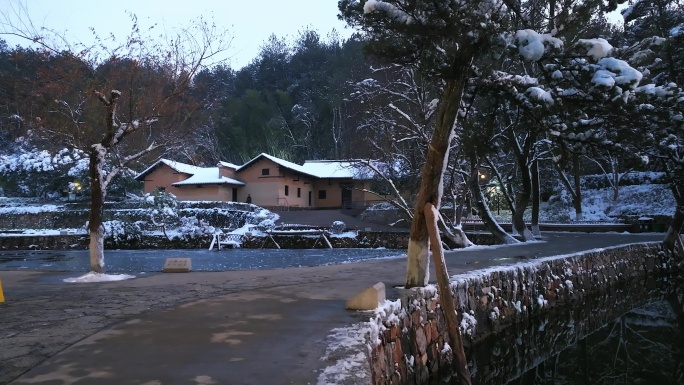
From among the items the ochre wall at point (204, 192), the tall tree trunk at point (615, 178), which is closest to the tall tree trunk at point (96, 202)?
the tall tree trunk at point (615, 178)

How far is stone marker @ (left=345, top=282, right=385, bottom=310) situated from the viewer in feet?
19.2

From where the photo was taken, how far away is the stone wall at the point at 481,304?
564 centimetres

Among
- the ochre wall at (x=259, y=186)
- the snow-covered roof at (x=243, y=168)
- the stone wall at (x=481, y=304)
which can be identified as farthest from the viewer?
the ochre wall at (x=259, y=186)

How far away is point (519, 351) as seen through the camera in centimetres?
887

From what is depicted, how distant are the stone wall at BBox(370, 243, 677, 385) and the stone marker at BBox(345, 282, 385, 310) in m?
0.13

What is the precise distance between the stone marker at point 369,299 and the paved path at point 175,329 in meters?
0.15

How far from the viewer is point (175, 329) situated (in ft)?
17.4

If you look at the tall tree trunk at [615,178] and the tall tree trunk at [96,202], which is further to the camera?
the tall tree trunk at [615,178]

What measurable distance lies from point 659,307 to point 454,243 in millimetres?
6869

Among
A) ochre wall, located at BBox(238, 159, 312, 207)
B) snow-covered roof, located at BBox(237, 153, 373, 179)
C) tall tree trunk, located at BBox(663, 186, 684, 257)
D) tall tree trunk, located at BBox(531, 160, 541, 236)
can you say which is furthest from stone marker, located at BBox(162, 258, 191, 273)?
ochre wall, located at BBox(238, 159, 312, 207)

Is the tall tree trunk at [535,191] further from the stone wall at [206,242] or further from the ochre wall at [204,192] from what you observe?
the ochre wall at [204,192]

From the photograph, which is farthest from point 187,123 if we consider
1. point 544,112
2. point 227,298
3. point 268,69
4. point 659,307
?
point 268,69

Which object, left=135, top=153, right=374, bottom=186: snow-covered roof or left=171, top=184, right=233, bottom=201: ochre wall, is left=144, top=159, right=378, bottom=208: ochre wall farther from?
left=135, top=153, right=374, bottom=186: snow-covered roof

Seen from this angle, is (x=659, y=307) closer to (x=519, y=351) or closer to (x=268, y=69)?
(x=519, y=351)
